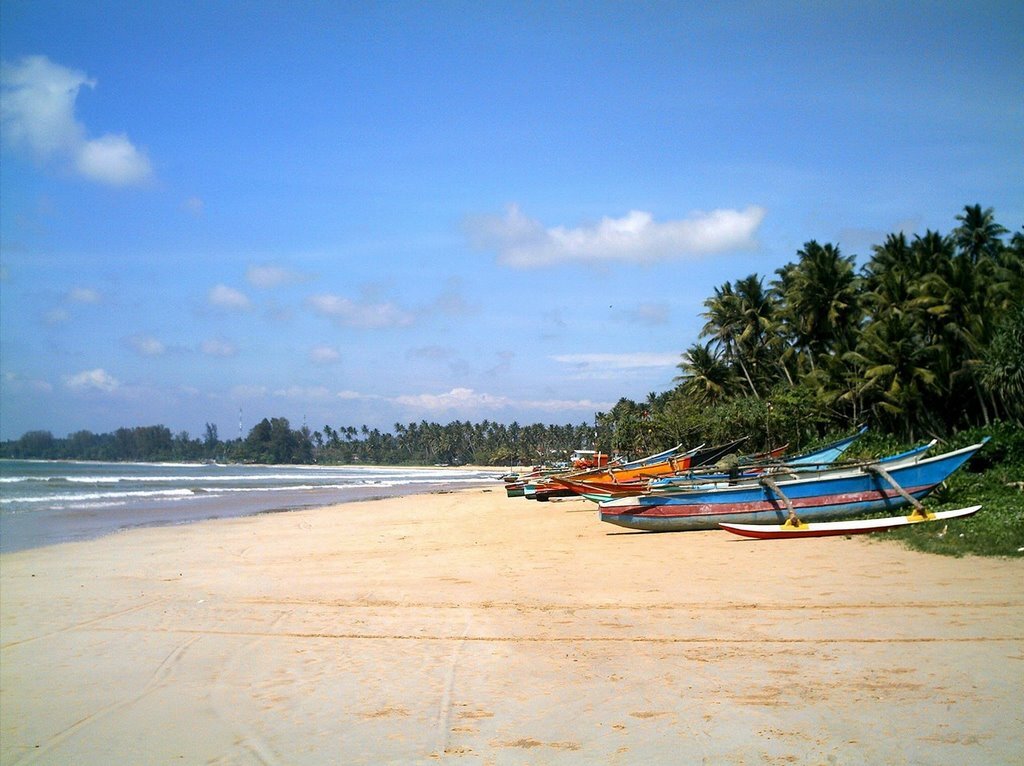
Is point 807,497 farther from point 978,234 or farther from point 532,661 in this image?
point 978,234

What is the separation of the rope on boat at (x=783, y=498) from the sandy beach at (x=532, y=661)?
1.34 m

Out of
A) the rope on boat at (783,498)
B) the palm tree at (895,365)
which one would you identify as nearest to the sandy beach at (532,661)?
the rope on boat at (783,498)

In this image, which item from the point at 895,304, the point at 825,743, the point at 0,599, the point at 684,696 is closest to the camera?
the point at 825,743

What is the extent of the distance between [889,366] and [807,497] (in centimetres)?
1605

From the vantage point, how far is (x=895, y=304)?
102ft

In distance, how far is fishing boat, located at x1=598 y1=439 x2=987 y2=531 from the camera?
14883 millimetres

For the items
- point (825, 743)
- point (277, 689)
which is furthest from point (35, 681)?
point (825, 743)

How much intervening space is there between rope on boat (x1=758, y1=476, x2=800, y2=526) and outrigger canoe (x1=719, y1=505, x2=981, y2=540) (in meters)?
0.21

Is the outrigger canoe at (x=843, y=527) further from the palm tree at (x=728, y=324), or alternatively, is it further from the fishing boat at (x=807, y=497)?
the palm tree at (x=728, y=324)

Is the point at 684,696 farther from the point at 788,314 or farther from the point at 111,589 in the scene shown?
the point at 788,314

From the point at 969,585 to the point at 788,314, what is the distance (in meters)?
32.1

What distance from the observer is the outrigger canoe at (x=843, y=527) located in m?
13.4

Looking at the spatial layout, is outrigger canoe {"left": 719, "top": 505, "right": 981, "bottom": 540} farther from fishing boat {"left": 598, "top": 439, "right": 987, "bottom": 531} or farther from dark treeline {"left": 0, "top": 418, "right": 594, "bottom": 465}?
dark treeline {"left": 0, "top": 418, "right": 594, "bottom": 465}

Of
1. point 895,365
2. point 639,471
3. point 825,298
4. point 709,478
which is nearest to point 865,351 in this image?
point 895,365
